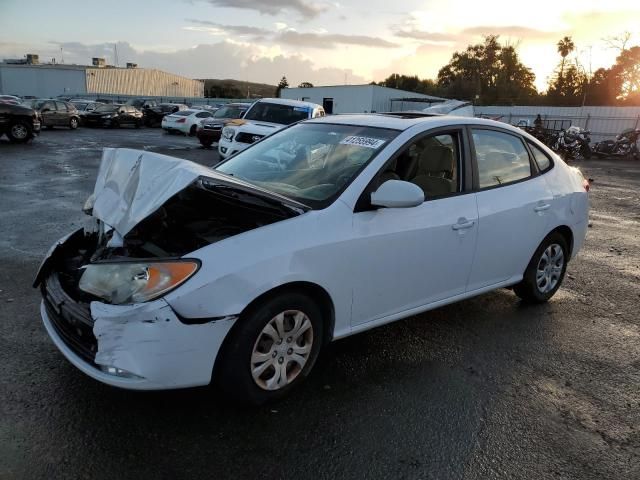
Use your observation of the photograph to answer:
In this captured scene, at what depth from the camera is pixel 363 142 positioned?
3.85 meters

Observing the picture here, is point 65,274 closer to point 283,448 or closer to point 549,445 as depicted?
point 283,448

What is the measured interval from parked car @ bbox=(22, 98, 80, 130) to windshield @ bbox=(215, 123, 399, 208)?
2706 centimetres

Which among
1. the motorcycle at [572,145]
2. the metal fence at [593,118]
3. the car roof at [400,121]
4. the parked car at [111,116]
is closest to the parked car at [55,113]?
the parked car at [111,116]

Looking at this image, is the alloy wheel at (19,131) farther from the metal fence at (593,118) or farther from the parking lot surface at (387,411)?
the metal fence at (593,118)

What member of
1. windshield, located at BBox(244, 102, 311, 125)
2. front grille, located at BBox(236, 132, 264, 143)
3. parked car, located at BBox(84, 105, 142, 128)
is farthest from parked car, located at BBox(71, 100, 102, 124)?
front grille, located at BBox(236, 132, 264, 143)

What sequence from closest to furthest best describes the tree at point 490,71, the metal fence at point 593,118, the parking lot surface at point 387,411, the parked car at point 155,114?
1. the parking lot surface at point 387,411
2. the metal fence at point 593,118
3. the parked car at point 155,114
4. the tree at point 490,71

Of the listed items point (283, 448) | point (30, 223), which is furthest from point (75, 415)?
point (30, 223)

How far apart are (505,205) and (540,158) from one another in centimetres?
95

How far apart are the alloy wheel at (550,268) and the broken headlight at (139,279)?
3425 millimetres

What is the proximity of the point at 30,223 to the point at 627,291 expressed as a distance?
7.43 meters

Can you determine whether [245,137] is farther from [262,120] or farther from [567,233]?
[567,233]

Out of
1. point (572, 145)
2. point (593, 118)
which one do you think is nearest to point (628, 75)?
point (593, 118)

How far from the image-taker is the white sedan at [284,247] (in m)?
2.72

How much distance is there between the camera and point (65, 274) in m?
3.35
